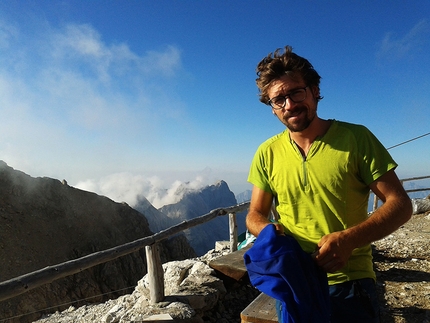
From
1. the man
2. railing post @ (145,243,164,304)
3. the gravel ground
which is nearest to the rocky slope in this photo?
the gravel ground

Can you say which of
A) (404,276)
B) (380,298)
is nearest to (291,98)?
(380,298)

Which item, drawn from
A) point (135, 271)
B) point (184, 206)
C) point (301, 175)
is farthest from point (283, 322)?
point (184, 206)

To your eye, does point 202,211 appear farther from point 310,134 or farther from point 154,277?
point 310,134

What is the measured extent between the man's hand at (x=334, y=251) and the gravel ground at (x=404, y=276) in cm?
313

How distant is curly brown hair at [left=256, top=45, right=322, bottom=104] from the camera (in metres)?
Answer: 1.93

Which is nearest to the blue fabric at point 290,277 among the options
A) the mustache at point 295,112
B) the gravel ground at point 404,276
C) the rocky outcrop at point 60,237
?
the mustache at point 295,112

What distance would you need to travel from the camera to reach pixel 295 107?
189 centimetres

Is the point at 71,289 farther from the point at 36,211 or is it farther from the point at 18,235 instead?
the point at 36,211

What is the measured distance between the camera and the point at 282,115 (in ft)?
6.36

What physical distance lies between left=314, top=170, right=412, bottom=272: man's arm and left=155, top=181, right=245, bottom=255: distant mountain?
317 feet

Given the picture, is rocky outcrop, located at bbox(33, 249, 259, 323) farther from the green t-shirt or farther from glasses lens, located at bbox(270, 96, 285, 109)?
glasses lens, located at bbox(270, 96, 285, 109)

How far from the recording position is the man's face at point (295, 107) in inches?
74.5

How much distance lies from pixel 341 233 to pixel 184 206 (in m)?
141

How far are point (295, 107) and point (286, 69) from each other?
255mm
